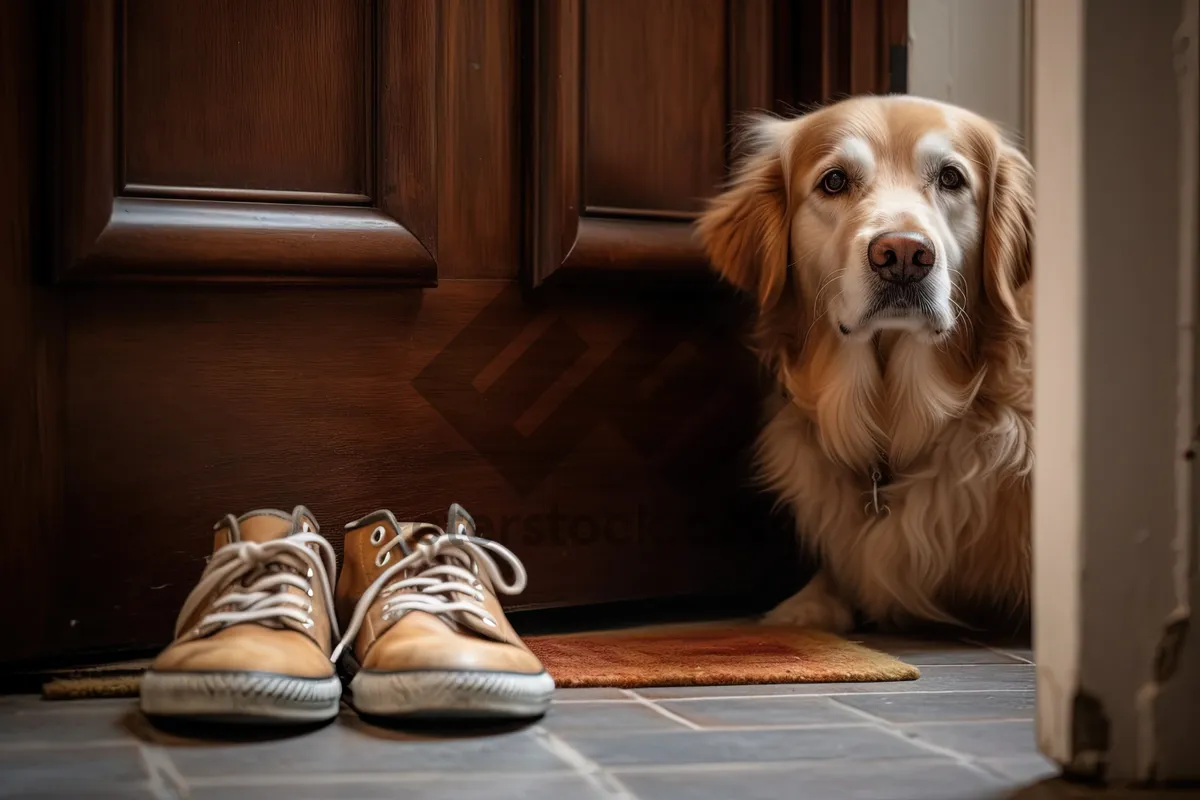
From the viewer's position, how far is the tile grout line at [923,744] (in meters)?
0.95

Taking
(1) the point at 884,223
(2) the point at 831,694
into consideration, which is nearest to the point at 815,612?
(2) the point at 831,694

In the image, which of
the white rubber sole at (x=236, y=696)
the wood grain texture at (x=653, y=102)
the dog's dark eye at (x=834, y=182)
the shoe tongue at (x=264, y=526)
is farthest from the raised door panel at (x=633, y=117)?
the white rubber sole at (x=236, y=696)

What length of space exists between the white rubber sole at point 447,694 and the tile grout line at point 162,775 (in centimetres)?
18

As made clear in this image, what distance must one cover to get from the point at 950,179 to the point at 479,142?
67 cm

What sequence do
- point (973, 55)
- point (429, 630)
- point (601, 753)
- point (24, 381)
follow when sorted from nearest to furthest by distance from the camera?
point (601, 753) → point (429, 630) → point (24, 381) → point (973, 55)

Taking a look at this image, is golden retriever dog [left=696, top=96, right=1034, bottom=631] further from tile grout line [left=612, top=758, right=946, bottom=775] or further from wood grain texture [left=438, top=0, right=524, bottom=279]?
tile grout line [left=612, top=758, right=946, bottom=775]

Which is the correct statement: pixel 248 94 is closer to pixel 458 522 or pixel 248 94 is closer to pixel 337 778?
pixel 458 522

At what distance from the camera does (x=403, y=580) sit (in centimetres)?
122

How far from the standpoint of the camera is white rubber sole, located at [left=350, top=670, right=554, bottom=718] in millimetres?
1042

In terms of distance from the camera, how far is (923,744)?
3.37ft

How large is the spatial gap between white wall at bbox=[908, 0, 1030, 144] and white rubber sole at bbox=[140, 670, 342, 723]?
1.56m

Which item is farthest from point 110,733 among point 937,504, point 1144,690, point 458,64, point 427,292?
point 937,504

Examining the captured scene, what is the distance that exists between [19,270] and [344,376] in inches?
16.2

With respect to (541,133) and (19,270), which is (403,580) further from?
(541,133)
